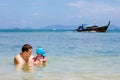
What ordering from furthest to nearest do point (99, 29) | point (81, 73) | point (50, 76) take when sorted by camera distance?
point (99, 29) < point (81, 73) < point (50, 76)

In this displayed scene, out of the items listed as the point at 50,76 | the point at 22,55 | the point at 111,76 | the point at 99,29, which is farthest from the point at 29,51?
the point at 99,29

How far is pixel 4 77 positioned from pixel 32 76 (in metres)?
0.67

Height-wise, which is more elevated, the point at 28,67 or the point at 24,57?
the point at 24,57

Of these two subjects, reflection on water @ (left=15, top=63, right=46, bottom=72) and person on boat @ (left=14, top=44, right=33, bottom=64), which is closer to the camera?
reflection on water @ (left=15, top=63, right=46, bottom=72)

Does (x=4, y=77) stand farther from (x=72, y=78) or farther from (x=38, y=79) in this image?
(x=72, y=78)

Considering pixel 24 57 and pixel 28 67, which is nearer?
pixel 28 67

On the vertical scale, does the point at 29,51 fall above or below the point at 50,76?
above

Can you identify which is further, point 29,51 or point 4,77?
point 29,51

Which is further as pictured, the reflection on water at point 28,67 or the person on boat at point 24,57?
the person on boat at point 24,57

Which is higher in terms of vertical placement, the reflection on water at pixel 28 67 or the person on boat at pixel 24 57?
the person on boat at pixel 24 57

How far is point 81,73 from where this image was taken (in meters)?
8.46

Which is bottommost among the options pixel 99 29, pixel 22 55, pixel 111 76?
pixel 111 76

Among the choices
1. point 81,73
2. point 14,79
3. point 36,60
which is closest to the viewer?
point 14,79

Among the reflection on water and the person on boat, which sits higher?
the person on boat
